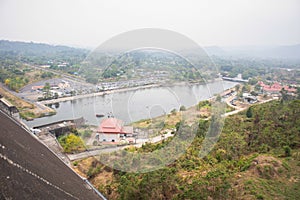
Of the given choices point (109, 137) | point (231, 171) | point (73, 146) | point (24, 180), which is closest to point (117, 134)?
point (109, 137)

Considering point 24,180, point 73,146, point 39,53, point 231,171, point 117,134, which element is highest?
point 39,53

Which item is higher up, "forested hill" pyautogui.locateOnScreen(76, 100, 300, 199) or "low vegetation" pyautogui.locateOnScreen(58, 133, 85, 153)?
"forested hill" pyautogui.locateOnScreen(76, 100, 300, 199)

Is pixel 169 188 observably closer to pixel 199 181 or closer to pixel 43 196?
pixel 199 181

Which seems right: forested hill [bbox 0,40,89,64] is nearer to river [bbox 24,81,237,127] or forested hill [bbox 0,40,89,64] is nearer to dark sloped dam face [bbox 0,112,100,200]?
river [bbox 24,81,237,127]

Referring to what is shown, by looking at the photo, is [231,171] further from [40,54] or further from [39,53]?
[39,53]

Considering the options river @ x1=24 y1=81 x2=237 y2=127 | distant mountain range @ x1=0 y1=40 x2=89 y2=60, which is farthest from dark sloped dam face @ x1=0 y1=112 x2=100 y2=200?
distant mountain range @ x1=0 y1=40 x2=89 y2=60

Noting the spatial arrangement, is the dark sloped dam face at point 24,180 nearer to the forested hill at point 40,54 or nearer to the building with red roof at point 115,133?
the building with red roof at point 115,133

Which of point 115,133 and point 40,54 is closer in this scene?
point 115,133

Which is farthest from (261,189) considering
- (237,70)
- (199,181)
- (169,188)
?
(237,70)
